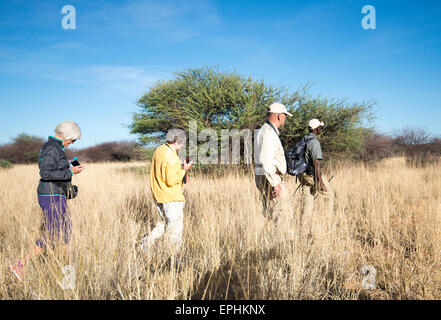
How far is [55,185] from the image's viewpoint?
2951 mm

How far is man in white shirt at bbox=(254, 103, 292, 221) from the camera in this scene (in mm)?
3475

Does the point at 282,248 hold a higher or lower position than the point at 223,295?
higher

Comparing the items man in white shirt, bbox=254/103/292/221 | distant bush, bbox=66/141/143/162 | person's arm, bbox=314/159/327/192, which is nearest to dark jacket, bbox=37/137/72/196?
man in white shirt, bbox=254/103/292/221

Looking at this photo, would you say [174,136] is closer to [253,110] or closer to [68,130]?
[68,130]

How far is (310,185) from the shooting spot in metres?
4.52

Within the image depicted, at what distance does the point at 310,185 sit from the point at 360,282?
1.86m

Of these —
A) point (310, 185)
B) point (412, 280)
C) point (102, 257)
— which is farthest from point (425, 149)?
point (102, 257)

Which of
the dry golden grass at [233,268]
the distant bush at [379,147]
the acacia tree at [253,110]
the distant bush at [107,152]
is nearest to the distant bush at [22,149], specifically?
the distant bush at [107,152]

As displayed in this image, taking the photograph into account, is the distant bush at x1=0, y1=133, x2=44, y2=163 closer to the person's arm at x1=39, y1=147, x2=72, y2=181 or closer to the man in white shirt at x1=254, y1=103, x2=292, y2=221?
the person's arm at x1=39, y1=147, x2=72, y2=181

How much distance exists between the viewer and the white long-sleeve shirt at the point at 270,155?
137 inches

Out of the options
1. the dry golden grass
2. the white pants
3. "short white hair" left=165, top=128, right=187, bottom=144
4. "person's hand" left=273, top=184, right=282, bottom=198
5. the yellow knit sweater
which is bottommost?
the dry golden grass

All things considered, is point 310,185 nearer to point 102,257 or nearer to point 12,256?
point 102,257

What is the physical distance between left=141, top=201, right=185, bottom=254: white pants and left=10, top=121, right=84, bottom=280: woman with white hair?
93 cm

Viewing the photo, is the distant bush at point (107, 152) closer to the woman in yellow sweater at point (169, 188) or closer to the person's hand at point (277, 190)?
the woman in yellow sweater at point (169, 188)
